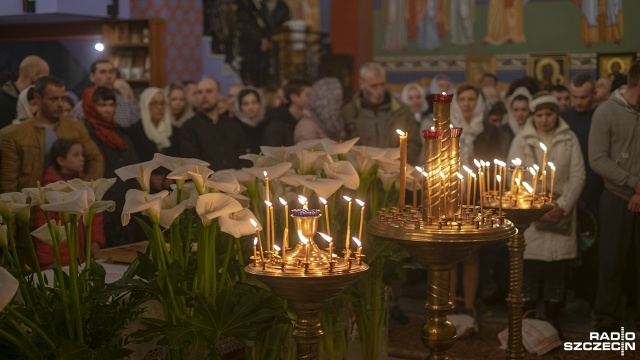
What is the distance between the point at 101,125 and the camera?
18.7 ft

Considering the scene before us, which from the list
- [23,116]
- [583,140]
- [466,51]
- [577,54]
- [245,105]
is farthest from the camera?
[466,51]

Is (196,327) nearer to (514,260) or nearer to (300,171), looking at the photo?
(300,171)

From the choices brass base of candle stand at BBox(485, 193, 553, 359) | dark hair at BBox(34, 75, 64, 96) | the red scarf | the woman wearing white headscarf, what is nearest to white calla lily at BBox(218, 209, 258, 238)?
brass base of candle stand at BBox(485, 193, 553, 359)

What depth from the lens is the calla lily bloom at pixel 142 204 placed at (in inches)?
96.7

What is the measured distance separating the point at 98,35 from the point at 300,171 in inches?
328

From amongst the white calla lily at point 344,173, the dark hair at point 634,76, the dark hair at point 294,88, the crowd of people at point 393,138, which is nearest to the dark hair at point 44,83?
the crowd of people at point 393,138

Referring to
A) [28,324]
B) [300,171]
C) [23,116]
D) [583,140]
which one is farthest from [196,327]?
[583,140]

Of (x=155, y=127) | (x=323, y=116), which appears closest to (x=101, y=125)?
(x=155, y=127)

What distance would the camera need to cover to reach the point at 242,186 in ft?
9.27

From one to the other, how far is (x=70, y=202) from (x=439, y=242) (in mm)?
1036

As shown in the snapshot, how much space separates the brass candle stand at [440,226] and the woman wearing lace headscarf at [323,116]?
3661mm

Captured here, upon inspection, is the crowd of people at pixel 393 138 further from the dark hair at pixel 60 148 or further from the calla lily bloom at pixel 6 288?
the calla lily bloom at pixel 6 288

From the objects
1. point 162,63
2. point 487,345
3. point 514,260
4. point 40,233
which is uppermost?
point 162,63

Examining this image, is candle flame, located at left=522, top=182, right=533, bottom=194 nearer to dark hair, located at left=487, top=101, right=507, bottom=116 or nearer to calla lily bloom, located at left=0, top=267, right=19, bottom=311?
calla lily bloom, located at left=0, top=267, right=19, bottom=311
